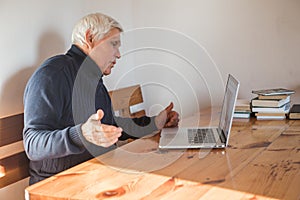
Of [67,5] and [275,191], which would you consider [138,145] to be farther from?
[67,5]

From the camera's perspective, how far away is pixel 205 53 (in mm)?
2701

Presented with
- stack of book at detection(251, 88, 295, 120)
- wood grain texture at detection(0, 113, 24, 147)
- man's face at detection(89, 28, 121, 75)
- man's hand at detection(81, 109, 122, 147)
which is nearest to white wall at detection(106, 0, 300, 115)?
stack of book at detection(251, 88, 295, 120)

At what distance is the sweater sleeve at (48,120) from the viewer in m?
1.62

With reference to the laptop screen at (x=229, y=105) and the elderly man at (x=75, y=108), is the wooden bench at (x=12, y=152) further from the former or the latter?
the laptop screen at (x=229, y=105)

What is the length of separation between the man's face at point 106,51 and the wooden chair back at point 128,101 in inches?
16.4

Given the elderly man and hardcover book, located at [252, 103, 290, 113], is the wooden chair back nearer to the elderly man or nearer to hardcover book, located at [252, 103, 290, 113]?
the elderly man

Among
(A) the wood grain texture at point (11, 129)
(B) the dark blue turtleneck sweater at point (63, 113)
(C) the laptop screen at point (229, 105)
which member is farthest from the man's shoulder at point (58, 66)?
(C) the laptop screen at point (229, 105)

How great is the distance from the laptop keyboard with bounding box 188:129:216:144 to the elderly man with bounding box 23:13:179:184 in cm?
15

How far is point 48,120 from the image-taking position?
1763mm

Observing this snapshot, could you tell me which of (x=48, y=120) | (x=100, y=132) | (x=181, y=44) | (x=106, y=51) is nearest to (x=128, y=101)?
(x=181, y=44)

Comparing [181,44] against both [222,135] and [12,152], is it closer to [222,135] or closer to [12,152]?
[222,135]

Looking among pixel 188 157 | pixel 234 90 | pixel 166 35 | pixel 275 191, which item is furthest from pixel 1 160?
pixel 166 35

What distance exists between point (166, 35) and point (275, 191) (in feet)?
5.62

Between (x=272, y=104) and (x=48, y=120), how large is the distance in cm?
114
